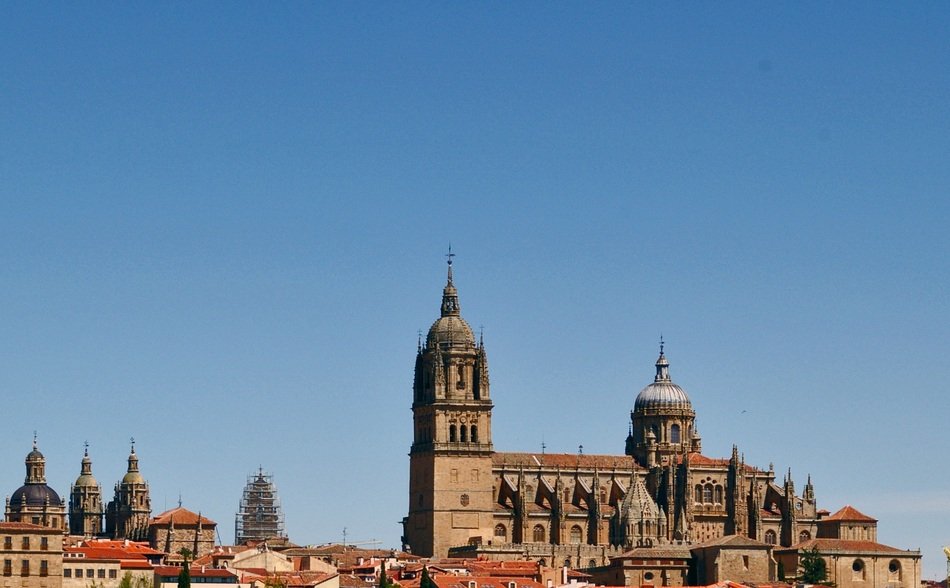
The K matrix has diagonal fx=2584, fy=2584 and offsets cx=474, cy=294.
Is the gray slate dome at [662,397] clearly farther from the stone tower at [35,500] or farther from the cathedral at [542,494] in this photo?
the stone tower at [35,500]

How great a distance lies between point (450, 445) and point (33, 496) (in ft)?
108

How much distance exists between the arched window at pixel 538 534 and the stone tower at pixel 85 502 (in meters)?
43.6

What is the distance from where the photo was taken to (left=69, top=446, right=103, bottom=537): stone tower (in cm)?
17862

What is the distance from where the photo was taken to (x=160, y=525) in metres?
156

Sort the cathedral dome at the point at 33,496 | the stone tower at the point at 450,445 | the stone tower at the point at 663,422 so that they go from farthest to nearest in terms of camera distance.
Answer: the cathedral dome at the point at 33,496 → the stone tower at the point at 663,422 → the stone tower at the point at 450,445

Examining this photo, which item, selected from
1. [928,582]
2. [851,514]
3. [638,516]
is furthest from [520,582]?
[928,582]

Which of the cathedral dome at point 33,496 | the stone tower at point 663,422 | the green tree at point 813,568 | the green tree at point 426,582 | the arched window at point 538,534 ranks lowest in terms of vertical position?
the green tree at point 426,582

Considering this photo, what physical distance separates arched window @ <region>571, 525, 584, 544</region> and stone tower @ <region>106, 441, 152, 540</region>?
33234 millimetres

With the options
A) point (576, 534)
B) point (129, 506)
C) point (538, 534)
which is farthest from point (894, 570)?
point (129, 506)

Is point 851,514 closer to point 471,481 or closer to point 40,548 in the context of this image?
point 471,481

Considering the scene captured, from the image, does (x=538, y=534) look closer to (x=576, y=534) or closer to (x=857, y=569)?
(x=576, y=534)

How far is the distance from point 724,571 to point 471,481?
19.0 m

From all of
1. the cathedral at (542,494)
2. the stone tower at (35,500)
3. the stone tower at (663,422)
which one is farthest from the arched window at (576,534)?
the stone tower at (35,500)

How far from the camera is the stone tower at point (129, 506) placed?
168 m
